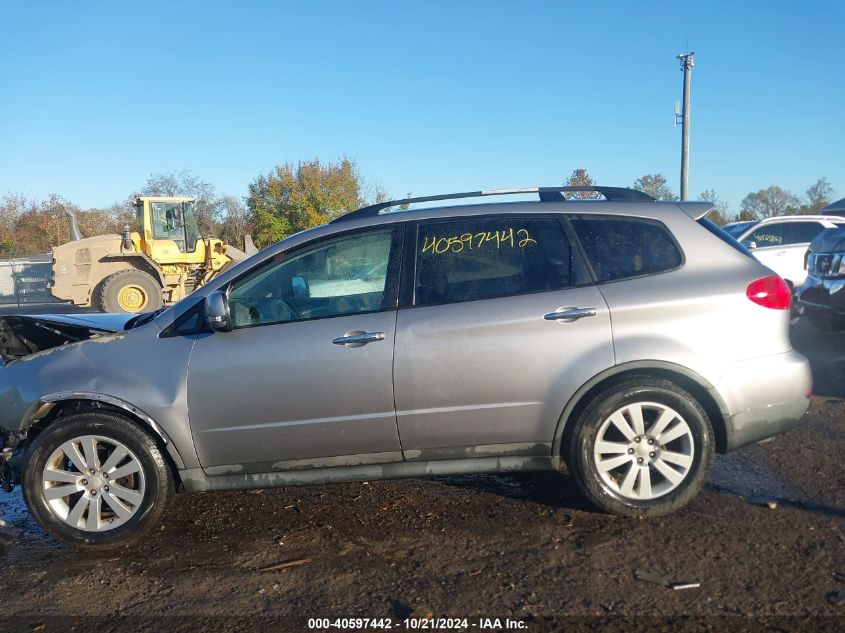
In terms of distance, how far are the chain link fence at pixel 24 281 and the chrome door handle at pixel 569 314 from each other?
26.6 meters

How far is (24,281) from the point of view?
25.9m

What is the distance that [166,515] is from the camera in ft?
13.9

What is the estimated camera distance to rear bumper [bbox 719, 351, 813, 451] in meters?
3.68

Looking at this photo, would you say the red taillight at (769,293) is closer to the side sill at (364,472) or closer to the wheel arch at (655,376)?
the wheel arch at (655,376)

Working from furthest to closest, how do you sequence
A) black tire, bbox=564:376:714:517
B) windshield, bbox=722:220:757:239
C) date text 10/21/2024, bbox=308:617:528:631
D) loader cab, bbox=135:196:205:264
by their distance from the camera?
1. loader cab, bbox=135:196:205:264
2. windshield, bbox=722:220:757:239
3. black tire, bbox=564:376:714:517
4. date text 10/21/2024, bbox=308:617:528:631

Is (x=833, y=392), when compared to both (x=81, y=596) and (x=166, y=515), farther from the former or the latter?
(x=81, y=596)

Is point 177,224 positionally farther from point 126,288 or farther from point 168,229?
point 126,288

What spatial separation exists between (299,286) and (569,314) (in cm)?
158

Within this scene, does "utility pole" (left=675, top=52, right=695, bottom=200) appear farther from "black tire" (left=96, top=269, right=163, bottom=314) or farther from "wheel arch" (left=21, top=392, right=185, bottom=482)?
"wheel arch" (left=21, top=392, right=185, bottom=482)

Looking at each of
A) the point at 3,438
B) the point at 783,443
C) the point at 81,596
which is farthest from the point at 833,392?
the point at 3,438

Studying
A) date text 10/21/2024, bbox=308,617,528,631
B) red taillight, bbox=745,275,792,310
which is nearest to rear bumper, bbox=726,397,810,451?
red taillight, bbox=745,275,792,310

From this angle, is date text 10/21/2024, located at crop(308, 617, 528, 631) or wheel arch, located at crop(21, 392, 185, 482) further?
wheel arch, located at crop(21, 392, 185, 482)

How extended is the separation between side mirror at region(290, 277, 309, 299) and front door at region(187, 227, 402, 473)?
0.48ft

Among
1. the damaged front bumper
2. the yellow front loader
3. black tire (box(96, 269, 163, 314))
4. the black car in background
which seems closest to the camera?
the damaged front bumper
